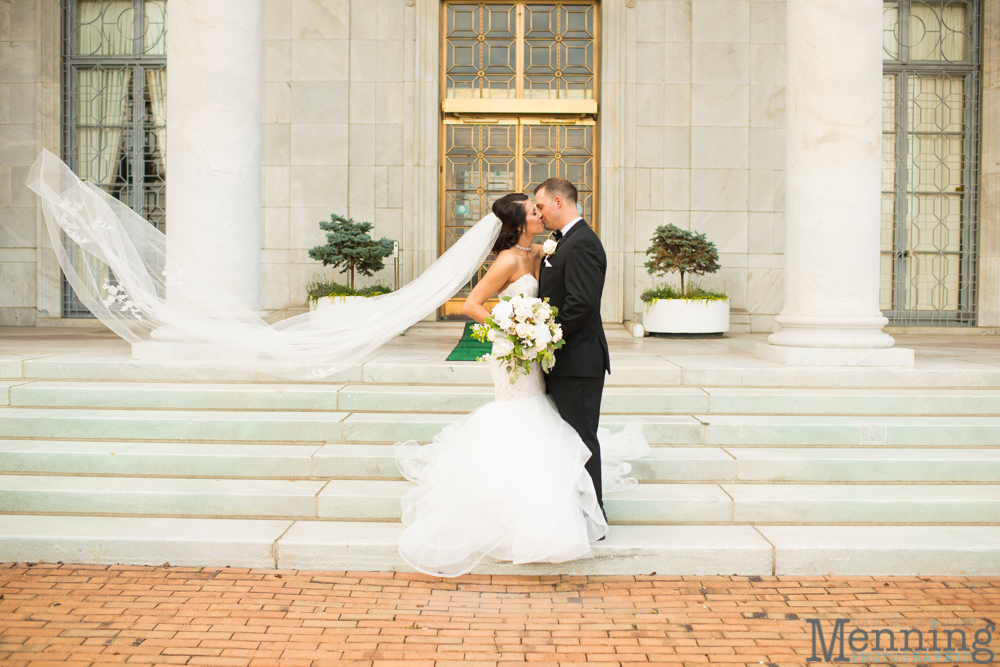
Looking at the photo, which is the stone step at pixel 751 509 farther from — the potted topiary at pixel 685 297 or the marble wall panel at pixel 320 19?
the marble wall panel at pixel 320 19

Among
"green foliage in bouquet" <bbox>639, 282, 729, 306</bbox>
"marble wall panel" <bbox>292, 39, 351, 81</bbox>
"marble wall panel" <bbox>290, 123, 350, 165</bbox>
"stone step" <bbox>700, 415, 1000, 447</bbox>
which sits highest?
"marble wall panel" <bbox>292, 39, 351, 81</bbox>

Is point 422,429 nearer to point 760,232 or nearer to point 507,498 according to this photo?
point 507,498

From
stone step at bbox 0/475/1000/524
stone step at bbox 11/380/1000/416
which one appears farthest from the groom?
stone step at bbox 11/380/1000/416

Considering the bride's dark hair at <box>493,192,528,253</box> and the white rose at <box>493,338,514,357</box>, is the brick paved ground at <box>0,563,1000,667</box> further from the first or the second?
the bride's dark hair at <box>493,192,528,253</box>

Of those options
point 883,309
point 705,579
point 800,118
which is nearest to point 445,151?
point 800,118

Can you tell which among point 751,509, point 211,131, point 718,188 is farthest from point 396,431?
point 718,188

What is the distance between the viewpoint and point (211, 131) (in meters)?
6.92

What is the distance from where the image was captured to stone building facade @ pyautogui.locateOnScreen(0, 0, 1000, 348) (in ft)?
38.6

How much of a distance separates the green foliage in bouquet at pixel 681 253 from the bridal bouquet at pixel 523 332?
6880 millimetres

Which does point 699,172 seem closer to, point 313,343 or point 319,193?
point 319,193

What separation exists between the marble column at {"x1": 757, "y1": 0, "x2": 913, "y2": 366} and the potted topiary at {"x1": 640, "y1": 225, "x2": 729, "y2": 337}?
332cm

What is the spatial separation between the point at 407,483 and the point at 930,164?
11.9m

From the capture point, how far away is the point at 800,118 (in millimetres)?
7031

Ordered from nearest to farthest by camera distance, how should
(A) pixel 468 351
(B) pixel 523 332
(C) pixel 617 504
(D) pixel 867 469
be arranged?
1. (B) pixel 523 332
2. (C) pixel 617 504
3. (D) pixel 867 469
4. (A) pixel 468 351
